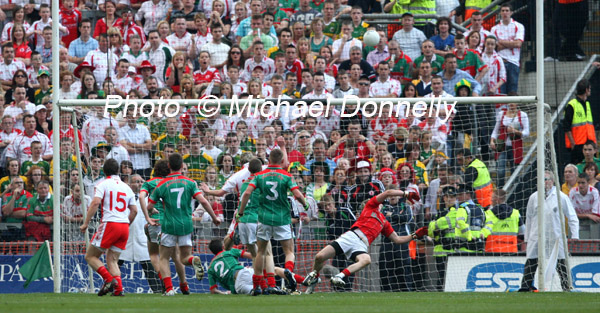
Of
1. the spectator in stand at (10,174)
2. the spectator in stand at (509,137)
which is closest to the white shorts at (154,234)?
the spectator in stand at (10,174)

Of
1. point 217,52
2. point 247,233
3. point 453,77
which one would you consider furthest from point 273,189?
point 217,52

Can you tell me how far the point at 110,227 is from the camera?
460 inches

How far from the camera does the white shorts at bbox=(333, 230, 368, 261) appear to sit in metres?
12.9

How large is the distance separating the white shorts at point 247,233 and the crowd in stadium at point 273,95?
1680mm

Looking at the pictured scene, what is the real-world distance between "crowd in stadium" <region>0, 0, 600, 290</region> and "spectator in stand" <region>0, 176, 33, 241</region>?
24mm

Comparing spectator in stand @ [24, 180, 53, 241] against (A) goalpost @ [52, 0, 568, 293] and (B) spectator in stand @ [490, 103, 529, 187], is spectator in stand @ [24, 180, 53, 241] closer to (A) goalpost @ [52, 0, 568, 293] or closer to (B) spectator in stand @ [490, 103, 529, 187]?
(A) goalpost @ [52, 0, 568, 293]

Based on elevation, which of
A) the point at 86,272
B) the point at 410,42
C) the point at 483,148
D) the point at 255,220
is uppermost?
the point at 410,42

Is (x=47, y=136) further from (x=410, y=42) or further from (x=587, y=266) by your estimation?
(x=587, y=266)

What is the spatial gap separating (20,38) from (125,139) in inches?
195

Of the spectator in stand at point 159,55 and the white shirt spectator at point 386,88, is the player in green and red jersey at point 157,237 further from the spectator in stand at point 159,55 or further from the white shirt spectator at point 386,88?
the spectator in stand at point 159,55

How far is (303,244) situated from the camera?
47.5 ft

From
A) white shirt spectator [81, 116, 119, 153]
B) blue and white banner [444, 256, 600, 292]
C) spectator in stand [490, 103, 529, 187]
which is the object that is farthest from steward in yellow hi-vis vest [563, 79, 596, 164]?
white shirt spectator [81, 116, 119, 153]

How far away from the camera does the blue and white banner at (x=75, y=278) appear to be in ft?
47.1

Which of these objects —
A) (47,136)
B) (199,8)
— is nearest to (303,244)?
(47,136)
